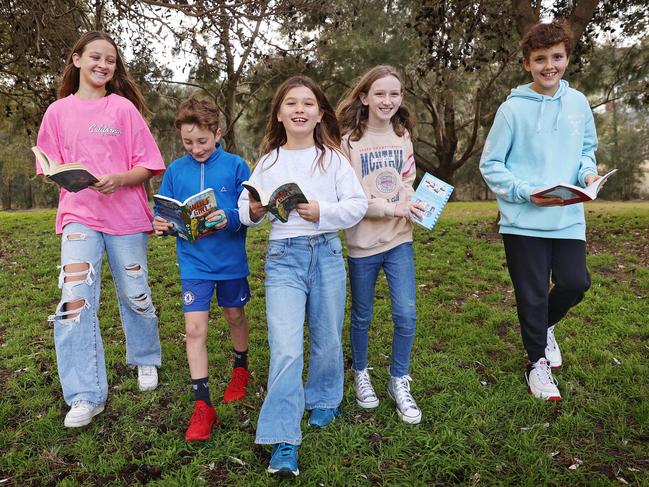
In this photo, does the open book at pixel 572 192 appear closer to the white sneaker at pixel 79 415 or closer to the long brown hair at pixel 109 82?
the long brown hair at pixel 109 82

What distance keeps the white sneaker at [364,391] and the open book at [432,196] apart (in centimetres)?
107

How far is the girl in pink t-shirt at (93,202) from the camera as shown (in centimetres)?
295

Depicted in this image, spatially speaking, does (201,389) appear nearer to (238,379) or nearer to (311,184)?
(238,379)

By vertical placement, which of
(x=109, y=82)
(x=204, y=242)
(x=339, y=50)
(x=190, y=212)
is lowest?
(x=204, y=242)

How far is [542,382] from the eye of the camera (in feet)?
10.5

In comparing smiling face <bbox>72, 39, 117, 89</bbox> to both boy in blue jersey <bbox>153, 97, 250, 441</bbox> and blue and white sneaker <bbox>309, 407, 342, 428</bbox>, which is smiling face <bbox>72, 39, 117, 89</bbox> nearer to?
boy in blue jersey <bbox>153, 97, 250, 441</bbox>

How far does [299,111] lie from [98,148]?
125 cm

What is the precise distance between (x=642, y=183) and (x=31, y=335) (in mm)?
33173

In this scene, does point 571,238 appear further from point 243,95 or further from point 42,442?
point 243,95

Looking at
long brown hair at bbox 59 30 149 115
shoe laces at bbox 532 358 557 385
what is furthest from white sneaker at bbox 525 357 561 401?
long brown hair at bbox 59 30 149 115

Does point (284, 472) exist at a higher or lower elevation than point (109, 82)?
lower

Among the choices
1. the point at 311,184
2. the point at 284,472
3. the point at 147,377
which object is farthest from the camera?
the point at 147,377

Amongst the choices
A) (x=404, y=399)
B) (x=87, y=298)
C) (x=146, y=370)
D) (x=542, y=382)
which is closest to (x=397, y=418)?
(x=404, y=399)

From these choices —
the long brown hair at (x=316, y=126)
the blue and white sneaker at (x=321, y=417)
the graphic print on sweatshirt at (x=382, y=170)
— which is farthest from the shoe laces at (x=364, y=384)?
the long brown hair at (x=316, y=126)
